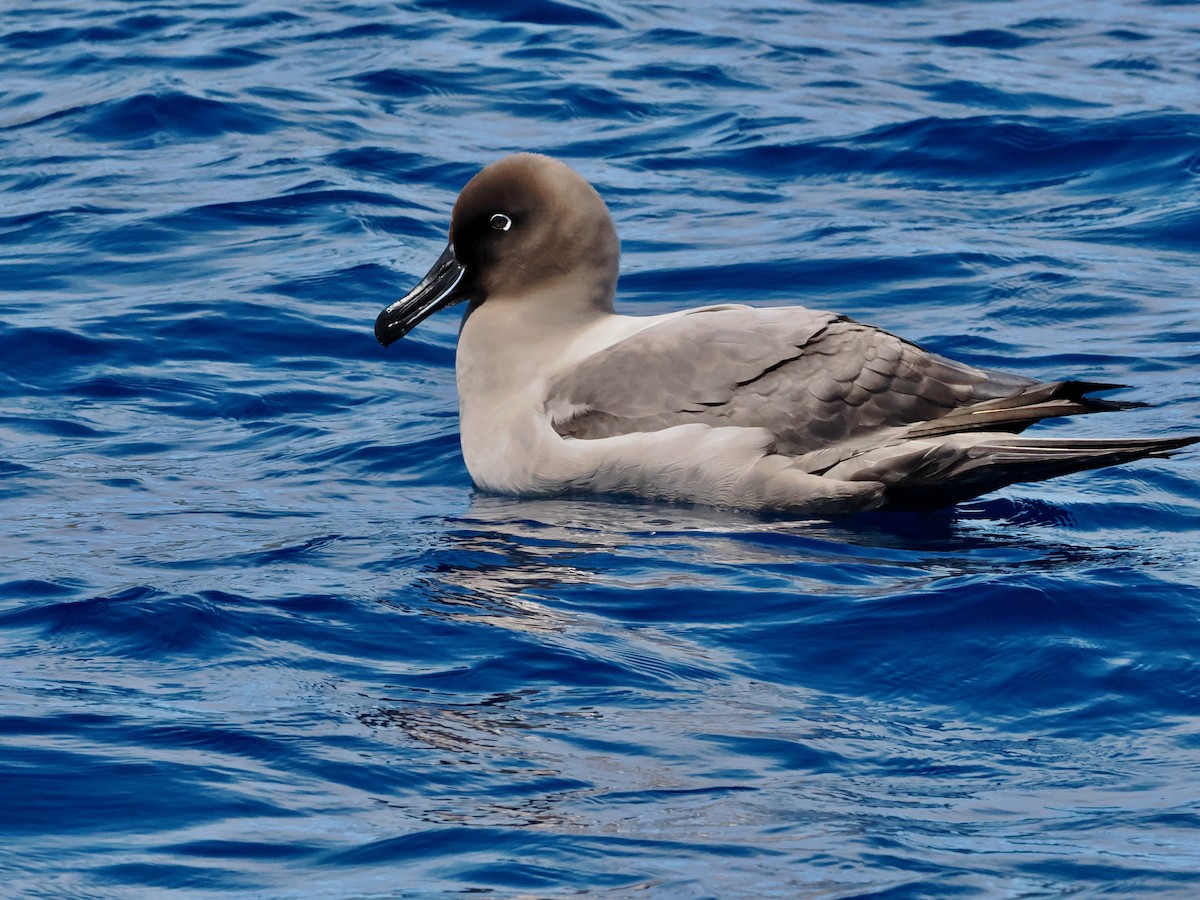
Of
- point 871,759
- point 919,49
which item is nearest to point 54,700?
point 871,759

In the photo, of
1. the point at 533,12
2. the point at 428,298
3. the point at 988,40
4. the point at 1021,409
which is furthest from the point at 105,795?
the point at 988,40

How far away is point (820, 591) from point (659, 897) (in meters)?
2.38

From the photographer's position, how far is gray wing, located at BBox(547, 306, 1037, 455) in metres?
7.89

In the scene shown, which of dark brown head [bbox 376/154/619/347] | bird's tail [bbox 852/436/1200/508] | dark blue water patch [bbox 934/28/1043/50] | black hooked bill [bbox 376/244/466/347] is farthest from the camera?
dark blue water patch [bbox 934/28/1043/50]

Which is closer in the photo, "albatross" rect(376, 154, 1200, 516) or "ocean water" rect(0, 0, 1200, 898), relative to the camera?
"ocean water" rect(0, 0, 1200, 898)

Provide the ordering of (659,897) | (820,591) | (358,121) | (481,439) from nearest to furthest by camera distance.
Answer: (659,897) → (820,591) → (481,439) → (358,121)

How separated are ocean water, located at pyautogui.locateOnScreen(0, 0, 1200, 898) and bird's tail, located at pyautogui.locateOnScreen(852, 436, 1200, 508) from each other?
0.59 ft

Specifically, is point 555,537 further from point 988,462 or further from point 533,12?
point 533,12

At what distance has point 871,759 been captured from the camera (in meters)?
5.45

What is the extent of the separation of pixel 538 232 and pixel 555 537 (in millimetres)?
1753

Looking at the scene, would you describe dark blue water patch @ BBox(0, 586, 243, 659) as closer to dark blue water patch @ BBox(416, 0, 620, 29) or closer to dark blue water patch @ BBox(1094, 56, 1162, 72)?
dark blue water patch @ BBox(1094, 56, 1162, 72)

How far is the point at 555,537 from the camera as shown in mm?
7570

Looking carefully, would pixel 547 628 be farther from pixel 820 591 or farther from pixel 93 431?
pixel 93 431

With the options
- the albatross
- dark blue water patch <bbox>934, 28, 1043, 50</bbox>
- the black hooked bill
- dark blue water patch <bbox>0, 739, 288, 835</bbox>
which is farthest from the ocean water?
dark blue water patch <bbox>934, 28, 1043, 50</bbox>
